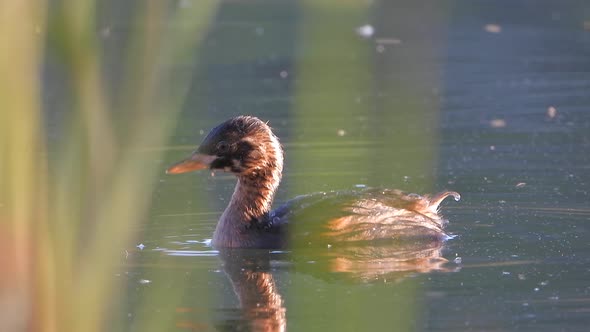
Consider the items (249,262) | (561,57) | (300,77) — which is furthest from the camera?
(561,57)

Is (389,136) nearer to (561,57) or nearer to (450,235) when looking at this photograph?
(450,235)

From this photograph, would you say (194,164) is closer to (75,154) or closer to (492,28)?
(75,154)

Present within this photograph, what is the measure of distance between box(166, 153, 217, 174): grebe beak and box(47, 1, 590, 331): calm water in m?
0.41

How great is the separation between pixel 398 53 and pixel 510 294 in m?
10.2

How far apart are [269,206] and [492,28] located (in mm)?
10037

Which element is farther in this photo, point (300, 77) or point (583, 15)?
point (583, 15)

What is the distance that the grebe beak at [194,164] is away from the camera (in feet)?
23.3

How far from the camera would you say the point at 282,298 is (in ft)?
18.7

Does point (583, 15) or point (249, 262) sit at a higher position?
point (583, 15)

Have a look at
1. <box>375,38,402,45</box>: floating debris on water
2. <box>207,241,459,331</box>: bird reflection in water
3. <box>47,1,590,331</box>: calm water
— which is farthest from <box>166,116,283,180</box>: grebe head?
<box>375,38,402,45</box>: floating debris on water

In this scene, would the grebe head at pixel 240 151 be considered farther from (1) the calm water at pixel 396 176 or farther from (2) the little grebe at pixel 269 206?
(1) the calm water at pixel 396 176

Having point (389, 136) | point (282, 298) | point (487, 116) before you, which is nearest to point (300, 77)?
point (282, 298)

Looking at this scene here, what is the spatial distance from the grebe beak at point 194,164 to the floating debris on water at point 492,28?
10053 millimetres

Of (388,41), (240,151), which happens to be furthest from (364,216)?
(388,41)
